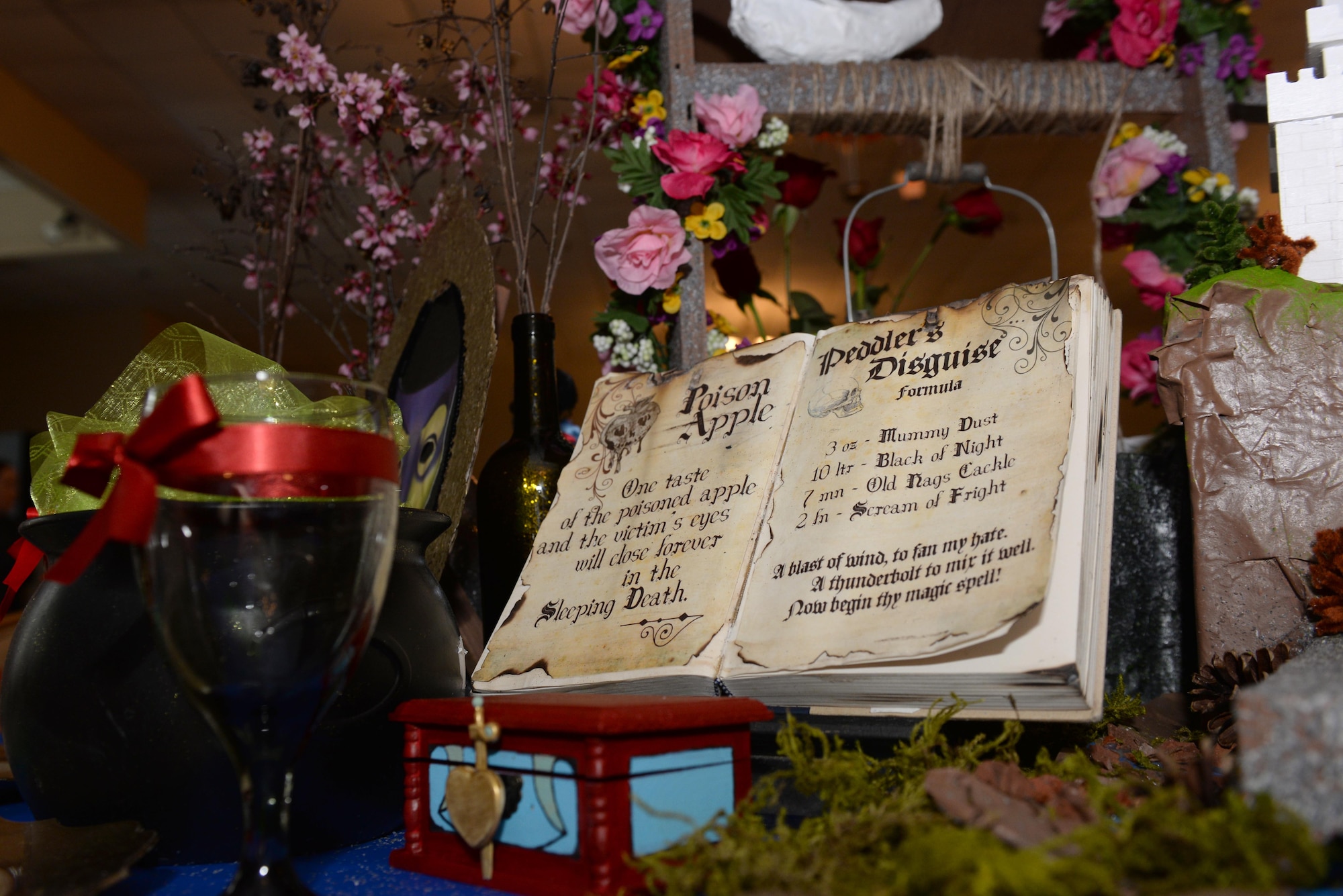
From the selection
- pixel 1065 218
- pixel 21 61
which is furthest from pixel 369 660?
pixel 1065 218

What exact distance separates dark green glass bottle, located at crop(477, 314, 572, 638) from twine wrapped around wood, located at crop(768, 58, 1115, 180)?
1.24 ft

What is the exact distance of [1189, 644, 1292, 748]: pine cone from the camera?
21.9 inches

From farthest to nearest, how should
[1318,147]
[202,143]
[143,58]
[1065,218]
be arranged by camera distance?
[1065,218] < [202,143] < [143,58] < [1318,147]

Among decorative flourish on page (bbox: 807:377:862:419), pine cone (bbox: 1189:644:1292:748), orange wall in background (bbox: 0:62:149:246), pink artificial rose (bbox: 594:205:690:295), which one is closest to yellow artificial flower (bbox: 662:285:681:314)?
pink artificial rose (bbox: 594:205:690:295)

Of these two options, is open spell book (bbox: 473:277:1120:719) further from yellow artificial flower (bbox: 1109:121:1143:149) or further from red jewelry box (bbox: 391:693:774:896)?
yellow artificial flower (bbox: 1109:121:1143:149)

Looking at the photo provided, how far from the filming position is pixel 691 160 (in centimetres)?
92

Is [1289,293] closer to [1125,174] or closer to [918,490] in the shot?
[918,490]

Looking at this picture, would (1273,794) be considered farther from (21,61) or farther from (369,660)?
(21,61)

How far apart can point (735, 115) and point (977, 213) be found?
57 centimetres

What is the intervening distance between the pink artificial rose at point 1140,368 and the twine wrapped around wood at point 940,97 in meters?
0.25

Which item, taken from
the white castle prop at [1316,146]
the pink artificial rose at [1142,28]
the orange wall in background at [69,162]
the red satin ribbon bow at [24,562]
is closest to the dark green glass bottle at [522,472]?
the red satin ribbon bow at [24,562]

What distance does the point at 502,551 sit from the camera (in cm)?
79

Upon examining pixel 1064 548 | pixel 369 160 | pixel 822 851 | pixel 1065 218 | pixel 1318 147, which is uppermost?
pixel 1065 218

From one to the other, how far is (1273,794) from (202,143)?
4.44m
